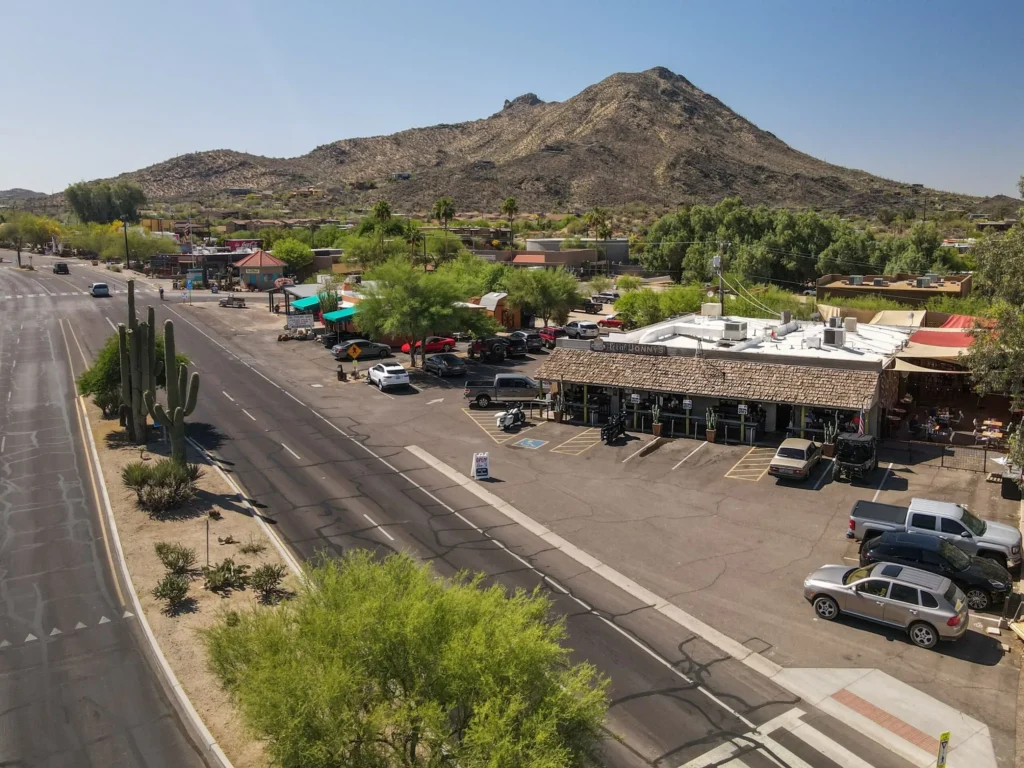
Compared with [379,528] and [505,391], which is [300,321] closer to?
[505,391]

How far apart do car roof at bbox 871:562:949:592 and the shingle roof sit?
12153mm

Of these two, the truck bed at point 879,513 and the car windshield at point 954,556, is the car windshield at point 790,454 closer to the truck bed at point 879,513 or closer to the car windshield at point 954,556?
the truck bed at point 879,513

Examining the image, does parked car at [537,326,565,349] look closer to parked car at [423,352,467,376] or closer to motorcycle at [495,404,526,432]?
parked car at [423,352,467,376]

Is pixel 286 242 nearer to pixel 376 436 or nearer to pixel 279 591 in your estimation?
pixel 376 436

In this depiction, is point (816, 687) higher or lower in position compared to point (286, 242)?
lower

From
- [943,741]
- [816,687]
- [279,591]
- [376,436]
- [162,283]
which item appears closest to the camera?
[943,741]

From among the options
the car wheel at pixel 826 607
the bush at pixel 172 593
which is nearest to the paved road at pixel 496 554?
the car wheel at pixel 826 607

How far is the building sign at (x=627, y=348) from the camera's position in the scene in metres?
36.0

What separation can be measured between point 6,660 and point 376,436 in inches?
740

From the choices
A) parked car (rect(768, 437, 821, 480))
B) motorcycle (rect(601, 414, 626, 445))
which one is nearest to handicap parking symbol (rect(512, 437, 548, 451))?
motorcycle (rect(601, 414, 626, 445))

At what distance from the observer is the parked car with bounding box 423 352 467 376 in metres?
46.7

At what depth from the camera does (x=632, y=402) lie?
35906 millimetres

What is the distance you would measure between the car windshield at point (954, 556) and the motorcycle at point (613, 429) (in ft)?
50.7

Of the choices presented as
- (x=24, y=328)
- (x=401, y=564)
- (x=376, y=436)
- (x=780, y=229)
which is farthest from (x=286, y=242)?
(x=401, y=564)
